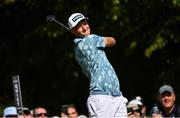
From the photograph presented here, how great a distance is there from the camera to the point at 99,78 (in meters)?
9.53

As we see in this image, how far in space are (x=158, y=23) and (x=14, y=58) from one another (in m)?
4.36

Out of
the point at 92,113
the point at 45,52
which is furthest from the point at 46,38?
the point at 92,113

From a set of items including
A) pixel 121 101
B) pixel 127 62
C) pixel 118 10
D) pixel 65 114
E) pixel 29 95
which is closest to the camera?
pixel 121 101

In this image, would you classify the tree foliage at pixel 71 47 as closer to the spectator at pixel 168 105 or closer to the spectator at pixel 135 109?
the spectator at pixel 168 105

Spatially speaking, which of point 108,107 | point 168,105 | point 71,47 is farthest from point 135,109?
point 71,47

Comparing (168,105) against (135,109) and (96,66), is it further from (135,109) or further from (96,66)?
(96,66)

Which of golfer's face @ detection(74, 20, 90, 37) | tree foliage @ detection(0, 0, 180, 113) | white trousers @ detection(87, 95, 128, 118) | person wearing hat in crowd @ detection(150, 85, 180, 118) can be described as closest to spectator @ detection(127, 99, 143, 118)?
person wearing hat in crowd @ detection(150, 85, 180, 118)

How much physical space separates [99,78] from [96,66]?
0.13 meters

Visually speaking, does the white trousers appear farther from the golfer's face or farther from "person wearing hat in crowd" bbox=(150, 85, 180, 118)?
"person wearing hat in crowd" bbox=(150, 85, 180, 118)

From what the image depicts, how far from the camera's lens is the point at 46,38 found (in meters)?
19.0

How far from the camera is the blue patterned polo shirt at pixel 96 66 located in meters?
9.54

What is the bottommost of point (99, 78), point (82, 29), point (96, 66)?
point (99, 78)

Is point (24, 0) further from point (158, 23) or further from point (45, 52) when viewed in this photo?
point (158, 23)

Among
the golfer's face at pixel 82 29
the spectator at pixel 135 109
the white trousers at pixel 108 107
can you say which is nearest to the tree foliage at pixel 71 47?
the spectator at pixel 135 109
